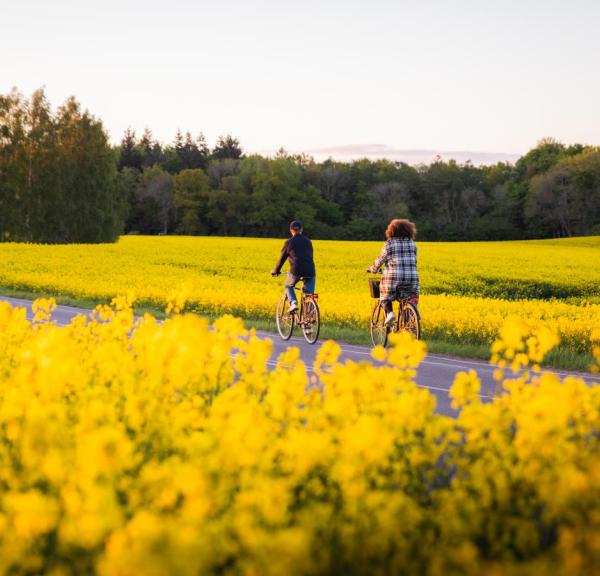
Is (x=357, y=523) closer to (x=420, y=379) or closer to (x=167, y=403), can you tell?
(x=167, y=403)

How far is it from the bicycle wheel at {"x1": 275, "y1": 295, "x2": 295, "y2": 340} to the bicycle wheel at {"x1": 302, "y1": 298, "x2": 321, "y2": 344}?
479mm

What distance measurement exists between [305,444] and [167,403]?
182cm

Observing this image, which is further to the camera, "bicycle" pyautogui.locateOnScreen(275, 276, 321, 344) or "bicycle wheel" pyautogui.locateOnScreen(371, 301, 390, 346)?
"bicycle" pyautogui.locateOnScreen(275, 276, 321, 344)

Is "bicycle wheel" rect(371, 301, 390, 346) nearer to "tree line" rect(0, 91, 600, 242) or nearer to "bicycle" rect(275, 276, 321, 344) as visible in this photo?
"bicycle" rect(275, 276, 321, 344)

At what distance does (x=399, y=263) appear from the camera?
12.6 m

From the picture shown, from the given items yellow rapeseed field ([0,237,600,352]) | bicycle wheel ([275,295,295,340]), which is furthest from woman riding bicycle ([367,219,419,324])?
yellow rapeseed field ([0,237,600,352])

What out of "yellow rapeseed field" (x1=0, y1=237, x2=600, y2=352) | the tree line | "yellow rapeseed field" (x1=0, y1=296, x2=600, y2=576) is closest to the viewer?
"yellow rapeseed field" (x1=0, y1=296, x2=600, y2=576)

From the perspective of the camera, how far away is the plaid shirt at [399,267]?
1259 centimetres

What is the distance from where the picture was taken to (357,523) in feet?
10.3

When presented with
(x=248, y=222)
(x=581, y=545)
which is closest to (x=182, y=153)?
(x=248, y=222)

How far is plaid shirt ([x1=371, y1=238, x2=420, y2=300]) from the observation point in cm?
1259

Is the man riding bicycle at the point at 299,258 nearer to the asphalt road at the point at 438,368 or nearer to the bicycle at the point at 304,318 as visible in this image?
the bicycle at the point at 304,318

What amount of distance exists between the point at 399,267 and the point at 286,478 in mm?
9123

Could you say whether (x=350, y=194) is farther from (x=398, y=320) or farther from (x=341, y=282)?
(x=398, y=320)
